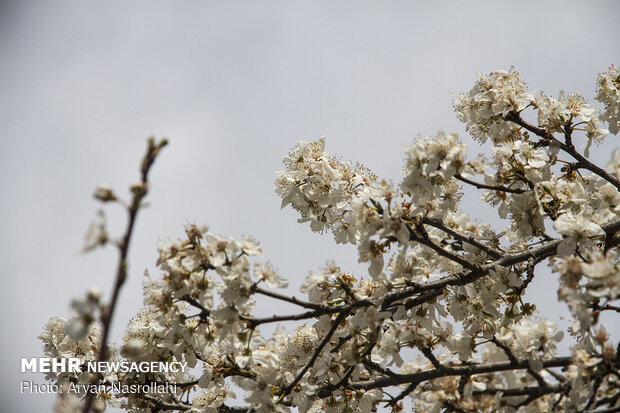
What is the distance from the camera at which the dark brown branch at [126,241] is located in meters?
2.11

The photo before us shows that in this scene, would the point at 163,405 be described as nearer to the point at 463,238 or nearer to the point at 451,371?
the point at 451,371

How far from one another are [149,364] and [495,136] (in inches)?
137

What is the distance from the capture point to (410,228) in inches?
153

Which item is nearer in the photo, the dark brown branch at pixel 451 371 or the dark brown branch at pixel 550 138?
the dark brown branch at pixel 451 371

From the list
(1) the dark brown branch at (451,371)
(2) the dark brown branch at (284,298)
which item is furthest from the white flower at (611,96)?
(2) the dark brown branch at (284,298)

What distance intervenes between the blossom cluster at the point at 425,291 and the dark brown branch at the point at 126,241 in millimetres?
1265

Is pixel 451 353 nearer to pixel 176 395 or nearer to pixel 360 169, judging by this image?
pixel 360 169

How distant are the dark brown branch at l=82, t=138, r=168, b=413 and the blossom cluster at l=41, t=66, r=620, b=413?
1.27 m

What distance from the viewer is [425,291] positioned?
4082 mm

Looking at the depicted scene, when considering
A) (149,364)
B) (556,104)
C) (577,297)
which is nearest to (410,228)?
(577,297)

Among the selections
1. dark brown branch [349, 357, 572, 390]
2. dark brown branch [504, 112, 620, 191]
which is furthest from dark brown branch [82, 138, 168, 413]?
dark brown branch [504, 112, 620, 191]

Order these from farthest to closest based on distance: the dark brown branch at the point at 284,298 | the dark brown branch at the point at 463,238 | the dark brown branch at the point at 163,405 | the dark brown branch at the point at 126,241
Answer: the dark brown branch at the point at 163,405, the dark brown branch at the point at 463,238, the dark brown branch at the point at 284,298, the dark brown branch at the point at 126,241

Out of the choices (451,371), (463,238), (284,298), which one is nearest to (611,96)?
(463,238)

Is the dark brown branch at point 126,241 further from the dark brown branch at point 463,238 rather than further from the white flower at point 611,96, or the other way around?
the white flower at point 611,96
